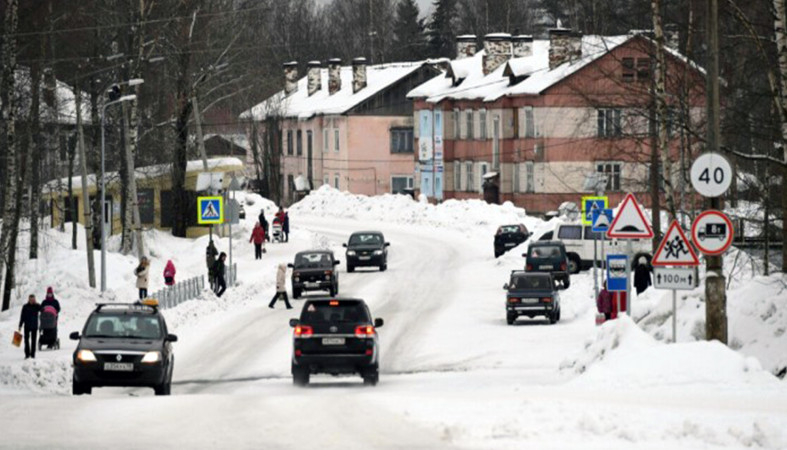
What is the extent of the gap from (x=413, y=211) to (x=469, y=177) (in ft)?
22.5

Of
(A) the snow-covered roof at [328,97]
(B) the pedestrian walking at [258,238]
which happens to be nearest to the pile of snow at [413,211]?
(A) the snow-covered roof at [328,97]

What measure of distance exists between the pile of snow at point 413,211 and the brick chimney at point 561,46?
29.3ft

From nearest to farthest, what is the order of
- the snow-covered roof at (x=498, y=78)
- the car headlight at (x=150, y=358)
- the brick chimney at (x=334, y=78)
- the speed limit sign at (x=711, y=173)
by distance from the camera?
the speed limit sign at (x=711, y=173)
the car headlight at (x=150, y=358)
the snow-covered roof at (x=498, y=78)
the brick chimney at (x=334, y=78)

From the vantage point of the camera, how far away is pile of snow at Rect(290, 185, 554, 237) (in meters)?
79.8

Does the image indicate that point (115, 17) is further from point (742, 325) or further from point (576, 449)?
point (576, 449)

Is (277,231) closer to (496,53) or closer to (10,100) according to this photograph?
(496,53)

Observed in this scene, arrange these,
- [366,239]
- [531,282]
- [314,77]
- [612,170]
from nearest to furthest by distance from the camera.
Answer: [531,282]
[366,239]
[612,170]
[314,77]

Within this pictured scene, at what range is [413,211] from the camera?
8919 cm

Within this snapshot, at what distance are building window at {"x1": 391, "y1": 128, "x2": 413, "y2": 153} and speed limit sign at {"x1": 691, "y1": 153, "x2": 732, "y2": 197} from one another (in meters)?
89.1

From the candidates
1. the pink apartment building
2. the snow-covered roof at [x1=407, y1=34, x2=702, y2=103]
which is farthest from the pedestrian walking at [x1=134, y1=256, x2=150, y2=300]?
the pink apartment building

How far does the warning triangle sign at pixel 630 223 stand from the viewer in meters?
25.6

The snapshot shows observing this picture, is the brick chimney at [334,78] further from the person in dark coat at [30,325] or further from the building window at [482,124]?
the person in dark coat at [30,325]

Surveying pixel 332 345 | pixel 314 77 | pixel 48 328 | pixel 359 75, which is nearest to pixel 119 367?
pixel 332 345

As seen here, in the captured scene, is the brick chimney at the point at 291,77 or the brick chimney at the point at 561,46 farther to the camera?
the brick chimney at the point at 291,77
